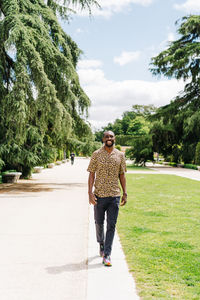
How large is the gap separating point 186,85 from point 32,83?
27.2m

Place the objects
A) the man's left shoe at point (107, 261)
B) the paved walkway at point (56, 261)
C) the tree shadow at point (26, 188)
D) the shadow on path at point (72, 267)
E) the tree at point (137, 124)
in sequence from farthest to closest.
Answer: the tree at point (137, 124) < the tree shadow at point (26, 188) < the man's left shoe at point (107, 261) < the shadow on path at point (72, 267) < the paved walkway at point (56, 261)

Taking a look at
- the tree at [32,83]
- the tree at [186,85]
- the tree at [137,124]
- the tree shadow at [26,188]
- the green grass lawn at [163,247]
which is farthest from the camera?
the tree at [137,124]

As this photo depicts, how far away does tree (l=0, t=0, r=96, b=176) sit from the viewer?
11.8m

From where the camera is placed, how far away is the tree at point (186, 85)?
3381cm

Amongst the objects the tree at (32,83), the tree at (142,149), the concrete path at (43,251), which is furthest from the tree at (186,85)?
the concrete path at (43,251)

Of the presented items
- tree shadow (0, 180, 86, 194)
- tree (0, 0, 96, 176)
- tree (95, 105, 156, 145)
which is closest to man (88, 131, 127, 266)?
tree (0, 0, 96, 176)

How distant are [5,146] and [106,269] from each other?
9197mm

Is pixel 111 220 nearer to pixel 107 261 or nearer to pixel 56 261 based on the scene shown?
pixel 107 261

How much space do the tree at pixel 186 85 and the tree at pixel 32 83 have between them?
20795 mm

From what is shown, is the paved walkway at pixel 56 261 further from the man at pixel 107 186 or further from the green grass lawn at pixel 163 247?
the man at pixel 107 186

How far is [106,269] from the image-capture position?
4.11 meters

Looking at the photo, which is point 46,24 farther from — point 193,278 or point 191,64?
point 191,64

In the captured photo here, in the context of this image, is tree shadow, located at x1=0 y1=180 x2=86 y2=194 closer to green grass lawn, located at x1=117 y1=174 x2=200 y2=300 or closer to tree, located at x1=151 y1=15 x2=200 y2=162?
green grass lawn, located at x1=117 y1=174 x2=200 y2=300

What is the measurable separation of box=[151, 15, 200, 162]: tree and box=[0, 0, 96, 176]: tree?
20795 mm
